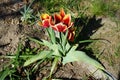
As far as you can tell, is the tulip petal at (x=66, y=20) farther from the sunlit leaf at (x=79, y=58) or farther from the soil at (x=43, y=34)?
the soil at (x=43, y=34)

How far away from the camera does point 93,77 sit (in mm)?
3293

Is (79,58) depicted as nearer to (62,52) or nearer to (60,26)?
(62,52)

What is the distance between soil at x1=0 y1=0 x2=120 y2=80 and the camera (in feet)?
10.9

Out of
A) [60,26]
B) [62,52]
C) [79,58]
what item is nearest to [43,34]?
[62,52]

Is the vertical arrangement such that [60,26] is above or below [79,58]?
above

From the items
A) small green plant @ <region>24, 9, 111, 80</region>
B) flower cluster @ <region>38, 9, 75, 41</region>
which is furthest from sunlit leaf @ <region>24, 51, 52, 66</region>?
flower cluster @ <region>38, 9, 75, 41</region>

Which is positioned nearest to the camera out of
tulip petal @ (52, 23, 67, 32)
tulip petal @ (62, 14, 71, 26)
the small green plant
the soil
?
tulip petal @ (52, 23, 67, 32)

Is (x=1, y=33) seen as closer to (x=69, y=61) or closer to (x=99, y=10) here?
(x=69, y=61)

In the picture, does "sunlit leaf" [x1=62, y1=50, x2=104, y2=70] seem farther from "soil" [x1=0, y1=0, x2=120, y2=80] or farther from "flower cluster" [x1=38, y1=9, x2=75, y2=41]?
"flower cluster" [x1=38, y1=9, x2=75, y2=41]

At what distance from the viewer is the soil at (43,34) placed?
10.9ft

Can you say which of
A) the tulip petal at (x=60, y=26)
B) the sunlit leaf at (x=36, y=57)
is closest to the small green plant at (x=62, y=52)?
the sunlit leaf at (x=36, y=57)

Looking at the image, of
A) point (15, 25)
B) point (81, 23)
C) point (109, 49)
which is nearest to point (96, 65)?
point (109, 49)

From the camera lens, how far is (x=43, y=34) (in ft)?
11.7

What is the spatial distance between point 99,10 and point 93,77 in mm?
954
